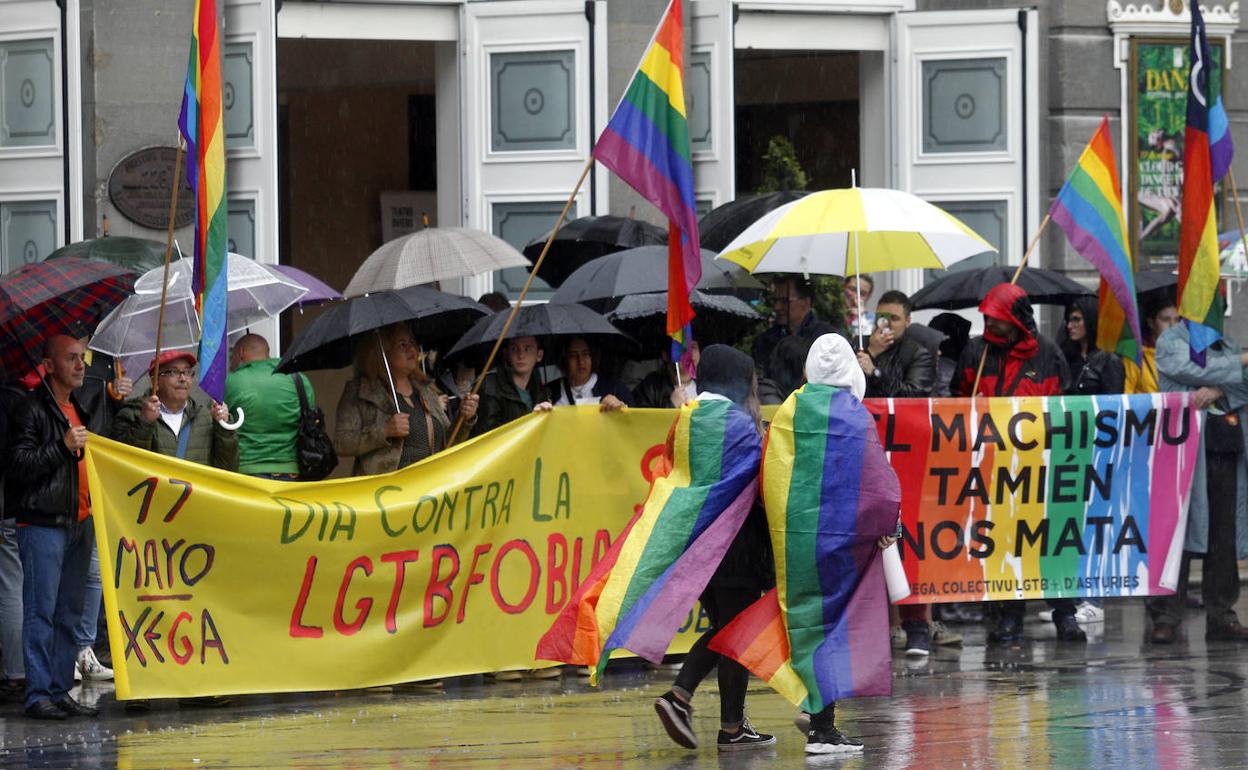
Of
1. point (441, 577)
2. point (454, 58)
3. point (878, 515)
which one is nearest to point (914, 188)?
point (454, 58)

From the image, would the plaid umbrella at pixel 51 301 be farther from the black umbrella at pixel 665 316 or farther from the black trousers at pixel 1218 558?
the black trousers at pixel 1218 558

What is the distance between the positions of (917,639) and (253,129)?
6451mm

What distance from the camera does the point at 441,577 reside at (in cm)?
1085

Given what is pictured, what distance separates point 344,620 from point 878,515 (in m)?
3.07

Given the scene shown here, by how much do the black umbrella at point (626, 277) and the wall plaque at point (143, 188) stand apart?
382 centimetres

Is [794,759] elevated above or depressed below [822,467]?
below

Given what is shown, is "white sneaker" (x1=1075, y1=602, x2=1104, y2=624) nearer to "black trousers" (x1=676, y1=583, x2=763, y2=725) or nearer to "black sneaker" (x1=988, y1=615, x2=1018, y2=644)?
"black sneaker" (x1=988, y1=615, x2=1018, y2=644)

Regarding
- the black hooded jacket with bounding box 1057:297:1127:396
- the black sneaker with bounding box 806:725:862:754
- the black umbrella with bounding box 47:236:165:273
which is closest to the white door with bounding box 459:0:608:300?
the black umbrella with bounding box 47:236:165:273

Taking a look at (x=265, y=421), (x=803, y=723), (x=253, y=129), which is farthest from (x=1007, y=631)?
(x=253, y=129)

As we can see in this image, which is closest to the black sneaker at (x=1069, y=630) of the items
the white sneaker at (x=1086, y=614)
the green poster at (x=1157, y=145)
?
the white sneaker at (x=1086, y=614)

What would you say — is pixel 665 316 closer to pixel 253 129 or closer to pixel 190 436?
pixel 190 436

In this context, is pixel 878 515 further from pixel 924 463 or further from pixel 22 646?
pixel 22 646

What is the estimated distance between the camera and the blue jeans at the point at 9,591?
1041 cm

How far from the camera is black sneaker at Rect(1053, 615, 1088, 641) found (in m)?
12.5
